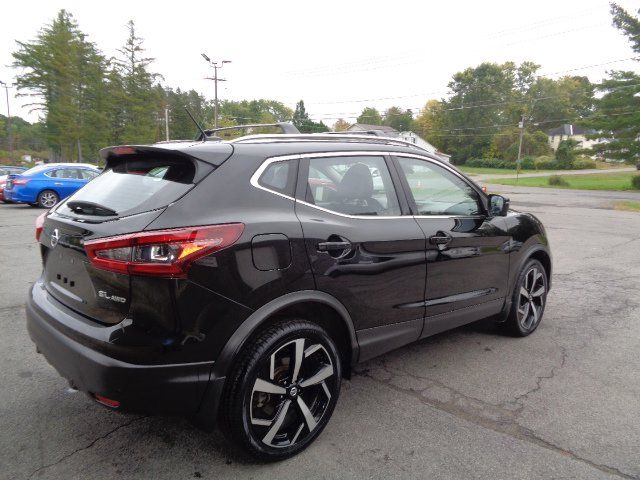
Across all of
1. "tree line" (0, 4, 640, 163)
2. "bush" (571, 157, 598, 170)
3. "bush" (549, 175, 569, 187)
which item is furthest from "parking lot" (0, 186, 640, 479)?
"bush" (571, 157, 598, 170)

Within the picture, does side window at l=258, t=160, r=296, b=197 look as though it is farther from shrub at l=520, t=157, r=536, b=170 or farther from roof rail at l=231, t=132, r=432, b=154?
shrub at l=520, t=157, r=536, b=170

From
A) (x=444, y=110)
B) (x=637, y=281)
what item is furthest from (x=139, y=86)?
(x=444, y=110)

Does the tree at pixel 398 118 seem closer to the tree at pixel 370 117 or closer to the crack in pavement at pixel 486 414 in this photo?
the tree at pixel 370 117

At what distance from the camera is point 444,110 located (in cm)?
9150

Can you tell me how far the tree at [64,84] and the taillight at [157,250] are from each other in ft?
148

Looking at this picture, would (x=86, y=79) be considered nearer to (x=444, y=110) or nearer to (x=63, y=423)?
(x=63, y=423)

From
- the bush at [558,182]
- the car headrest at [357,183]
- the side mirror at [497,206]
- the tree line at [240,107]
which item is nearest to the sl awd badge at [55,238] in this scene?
the car headrest at [357,183]

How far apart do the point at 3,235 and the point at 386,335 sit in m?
9.59

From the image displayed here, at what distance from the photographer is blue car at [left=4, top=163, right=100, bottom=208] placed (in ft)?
48.4

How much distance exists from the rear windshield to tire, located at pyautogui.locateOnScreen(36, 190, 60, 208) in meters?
14.0

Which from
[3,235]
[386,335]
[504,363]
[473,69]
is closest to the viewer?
[386,335]

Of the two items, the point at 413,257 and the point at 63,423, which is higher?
the point at 413,257

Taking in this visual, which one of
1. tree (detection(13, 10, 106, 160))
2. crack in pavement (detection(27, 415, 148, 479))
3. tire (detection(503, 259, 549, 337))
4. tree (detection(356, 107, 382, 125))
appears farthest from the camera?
tree (detection(356, 107, 382, 125))

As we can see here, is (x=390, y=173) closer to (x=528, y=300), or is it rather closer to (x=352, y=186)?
(x=352, y=186)
